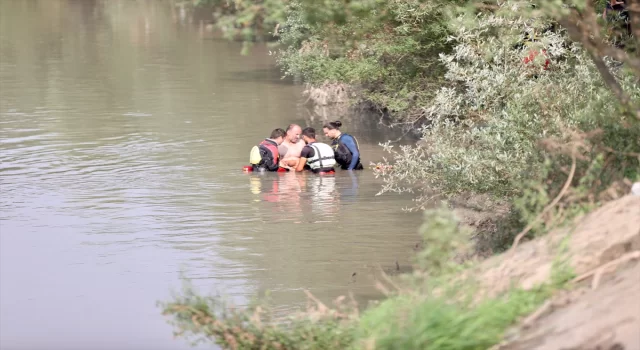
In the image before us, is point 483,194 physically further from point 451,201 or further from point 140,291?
point 140,291

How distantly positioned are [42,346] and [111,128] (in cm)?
1495

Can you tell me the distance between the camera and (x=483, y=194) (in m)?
13.4

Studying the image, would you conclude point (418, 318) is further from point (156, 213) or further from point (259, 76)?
point (259, 76)

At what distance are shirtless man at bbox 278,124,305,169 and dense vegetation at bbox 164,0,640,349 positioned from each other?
76.7 inches

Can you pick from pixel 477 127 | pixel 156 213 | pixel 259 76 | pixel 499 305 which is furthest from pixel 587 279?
pixel 259 76

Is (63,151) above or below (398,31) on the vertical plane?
below

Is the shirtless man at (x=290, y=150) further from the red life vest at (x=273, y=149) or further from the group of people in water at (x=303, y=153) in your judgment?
the red life vest at (x=273, y=149)

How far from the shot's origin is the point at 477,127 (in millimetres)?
14250

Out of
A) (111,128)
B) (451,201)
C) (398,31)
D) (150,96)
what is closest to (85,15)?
(150,96)

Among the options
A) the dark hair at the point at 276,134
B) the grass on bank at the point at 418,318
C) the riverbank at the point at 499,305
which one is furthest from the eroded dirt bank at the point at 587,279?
the dark hair at the point at 276,134

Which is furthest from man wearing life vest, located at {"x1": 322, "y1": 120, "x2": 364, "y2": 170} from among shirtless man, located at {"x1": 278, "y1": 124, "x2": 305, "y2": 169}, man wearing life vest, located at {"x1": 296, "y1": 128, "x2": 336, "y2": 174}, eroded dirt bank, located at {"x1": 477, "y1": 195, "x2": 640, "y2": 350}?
eroded dirt bank, located at {"x1": 477, "y1": 195, "x2": 640, "y2": 350}

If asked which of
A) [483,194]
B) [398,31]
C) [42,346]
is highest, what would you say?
[398,31]

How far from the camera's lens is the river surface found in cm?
1196

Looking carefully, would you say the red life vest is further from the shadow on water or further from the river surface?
the shadow on water
